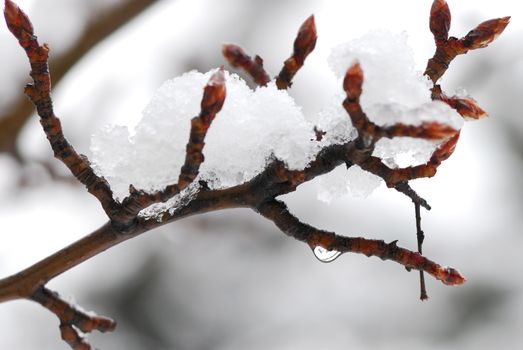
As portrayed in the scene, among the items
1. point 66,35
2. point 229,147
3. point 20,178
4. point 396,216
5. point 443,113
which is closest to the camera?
point 443,113

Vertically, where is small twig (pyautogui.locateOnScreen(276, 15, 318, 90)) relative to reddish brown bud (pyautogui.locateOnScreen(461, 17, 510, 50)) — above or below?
above

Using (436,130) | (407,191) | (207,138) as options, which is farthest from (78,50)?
(436,130)

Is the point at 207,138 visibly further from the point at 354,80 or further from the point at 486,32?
the point at 486,32

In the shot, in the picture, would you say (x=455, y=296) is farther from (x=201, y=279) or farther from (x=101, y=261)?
(x=101, y=261)

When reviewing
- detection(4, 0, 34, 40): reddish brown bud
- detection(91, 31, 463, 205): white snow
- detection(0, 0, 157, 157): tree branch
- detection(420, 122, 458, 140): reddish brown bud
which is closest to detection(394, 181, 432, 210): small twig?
detection(91, 31, 463, 205): white snow

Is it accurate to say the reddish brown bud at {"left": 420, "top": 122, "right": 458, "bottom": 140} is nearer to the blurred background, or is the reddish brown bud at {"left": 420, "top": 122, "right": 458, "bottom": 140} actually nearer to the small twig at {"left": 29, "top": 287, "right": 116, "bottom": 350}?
the small twig at {"left": 29, "top": 287, "right": 116, "bottom": 350}

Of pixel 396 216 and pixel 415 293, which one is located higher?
pixel 396 216

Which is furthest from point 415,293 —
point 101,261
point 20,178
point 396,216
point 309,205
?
point 20,178
